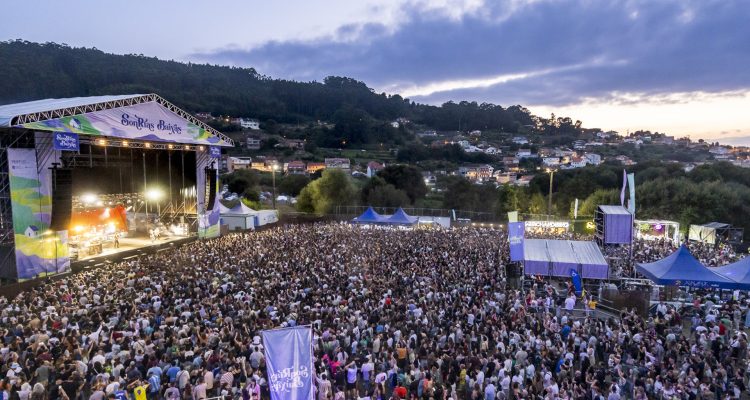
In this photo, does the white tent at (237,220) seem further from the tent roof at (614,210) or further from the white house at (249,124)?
the white house at (249,124)

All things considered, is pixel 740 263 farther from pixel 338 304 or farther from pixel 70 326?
pixel 70 326

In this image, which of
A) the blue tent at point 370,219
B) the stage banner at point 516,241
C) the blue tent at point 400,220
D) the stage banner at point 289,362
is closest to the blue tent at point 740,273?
the stage banner at point 516,241

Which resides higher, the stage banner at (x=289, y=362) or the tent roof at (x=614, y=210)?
the tent roof at (x=614, y=210)

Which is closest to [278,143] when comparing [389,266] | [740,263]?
[389,266]

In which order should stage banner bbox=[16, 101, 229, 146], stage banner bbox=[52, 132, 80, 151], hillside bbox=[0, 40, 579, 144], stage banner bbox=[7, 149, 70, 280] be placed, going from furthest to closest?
hillside bbox=[0, 40, 579, 144] → stage banner bbox=[16, 101, 229, 146] → stage banner bbox=[52, 132, 80, 151] → stage banner bbox=[7, 149, 70, 280]

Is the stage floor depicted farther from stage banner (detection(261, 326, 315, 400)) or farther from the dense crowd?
stage banner (detection(261, 326, 315, 400))

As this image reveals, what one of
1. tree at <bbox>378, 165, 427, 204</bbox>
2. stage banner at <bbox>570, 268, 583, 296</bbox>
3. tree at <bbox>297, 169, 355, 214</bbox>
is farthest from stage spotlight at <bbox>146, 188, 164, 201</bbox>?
stage banner at <bbox>570, 268, 583, 296</bbox>
